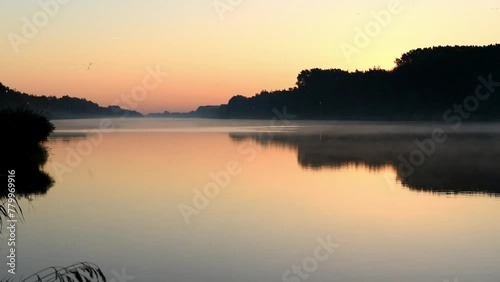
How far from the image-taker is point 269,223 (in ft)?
51.1

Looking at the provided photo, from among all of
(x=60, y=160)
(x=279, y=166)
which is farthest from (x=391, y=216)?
(x=60, y=160)

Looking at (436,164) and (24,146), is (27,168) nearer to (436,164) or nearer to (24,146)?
(24,146)

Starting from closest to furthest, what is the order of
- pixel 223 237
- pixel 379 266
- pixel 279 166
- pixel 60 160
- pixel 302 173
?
1. pixel 379 266
2. pixel 223 237
3. pixel 302 173
4. pixel 279 166
5. pixel 60 160

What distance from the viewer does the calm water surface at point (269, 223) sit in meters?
11.4

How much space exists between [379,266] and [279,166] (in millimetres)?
19796

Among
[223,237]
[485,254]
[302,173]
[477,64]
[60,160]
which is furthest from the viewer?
[477,64]

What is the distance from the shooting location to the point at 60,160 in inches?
1341

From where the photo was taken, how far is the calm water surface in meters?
11.4

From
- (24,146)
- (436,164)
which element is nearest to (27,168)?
(24,146)

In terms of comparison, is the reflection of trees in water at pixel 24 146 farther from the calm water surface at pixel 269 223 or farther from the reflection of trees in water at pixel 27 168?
the calm water surface at pixel 269 223

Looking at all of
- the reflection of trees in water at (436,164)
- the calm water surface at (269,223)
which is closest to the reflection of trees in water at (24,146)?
the calm water surface at (269,223)

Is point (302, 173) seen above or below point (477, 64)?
below

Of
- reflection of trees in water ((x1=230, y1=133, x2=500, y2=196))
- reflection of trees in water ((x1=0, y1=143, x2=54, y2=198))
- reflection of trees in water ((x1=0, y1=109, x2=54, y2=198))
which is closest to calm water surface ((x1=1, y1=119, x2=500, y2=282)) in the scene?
reflection of trees in water ((x1=230, y1=133, x2=500, y2=196))

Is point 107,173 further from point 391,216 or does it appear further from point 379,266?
point 379,266
